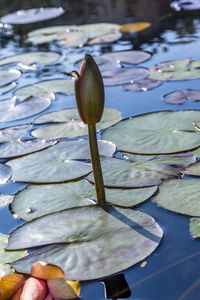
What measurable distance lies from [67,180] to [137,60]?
142 cm

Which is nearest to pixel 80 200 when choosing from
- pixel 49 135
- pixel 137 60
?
pixel 49 135

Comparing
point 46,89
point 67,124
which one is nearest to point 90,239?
point 67,124

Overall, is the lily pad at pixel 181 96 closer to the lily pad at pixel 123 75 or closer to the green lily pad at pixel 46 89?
the lily pad at pixel 123 75

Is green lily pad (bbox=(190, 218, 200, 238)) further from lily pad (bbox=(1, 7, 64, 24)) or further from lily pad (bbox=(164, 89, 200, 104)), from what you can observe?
lily pad (bbox=(1, 7, 64, 24))

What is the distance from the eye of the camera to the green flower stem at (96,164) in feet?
3.58

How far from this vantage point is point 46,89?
2.31m

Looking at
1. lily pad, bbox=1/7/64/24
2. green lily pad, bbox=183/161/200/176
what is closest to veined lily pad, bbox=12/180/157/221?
green lily pad, bbox=183/161/200/176

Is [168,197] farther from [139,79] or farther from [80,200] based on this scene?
[139,79]

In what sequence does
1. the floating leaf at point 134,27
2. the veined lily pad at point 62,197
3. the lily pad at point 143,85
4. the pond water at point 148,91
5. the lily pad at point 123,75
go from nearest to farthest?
1. the pond water at point 148,91
2. the veined lily pad at point 62,197
3. the lily pad at point 143,85
4. the lily pad at point 123,75
5. the floating leaf at point 134,27

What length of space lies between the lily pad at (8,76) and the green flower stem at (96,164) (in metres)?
1.49

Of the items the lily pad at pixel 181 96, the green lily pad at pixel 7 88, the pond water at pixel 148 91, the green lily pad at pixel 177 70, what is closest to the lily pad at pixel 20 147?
the pond water at pixel 148 91

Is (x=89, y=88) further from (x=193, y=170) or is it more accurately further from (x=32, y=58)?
(x=32, y=58)

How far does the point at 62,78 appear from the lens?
2438 millimetres

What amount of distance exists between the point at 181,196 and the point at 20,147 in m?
0.70
